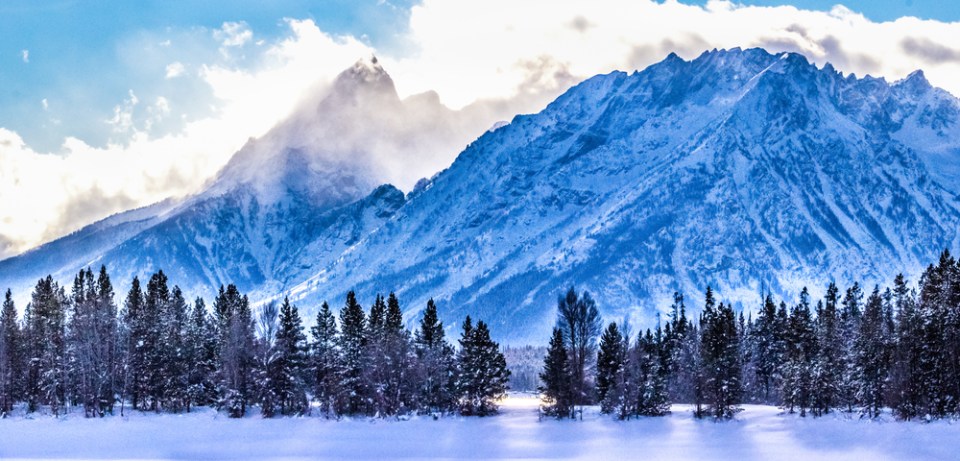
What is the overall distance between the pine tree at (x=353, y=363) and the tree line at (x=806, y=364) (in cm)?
2348

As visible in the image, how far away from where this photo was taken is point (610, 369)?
461ft

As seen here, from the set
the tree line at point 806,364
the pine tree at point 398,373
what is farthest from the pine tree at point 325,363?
the tree line at point 806,364

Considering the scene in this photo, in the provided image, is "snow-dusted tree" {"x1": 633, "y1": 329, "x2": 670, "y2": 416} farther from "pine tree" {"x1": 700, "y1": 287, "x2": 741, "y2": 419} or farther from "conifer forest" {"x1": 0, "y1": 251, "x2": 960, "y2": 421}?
"pine tree" {"x1": 700, "y1": 287, "x2": 741, "y2": 419}

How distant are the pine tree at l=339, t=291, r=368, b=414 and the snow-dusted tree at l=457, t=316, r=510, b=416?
12672 millimetres

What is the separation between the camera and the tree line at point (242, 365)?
135250 millimetres

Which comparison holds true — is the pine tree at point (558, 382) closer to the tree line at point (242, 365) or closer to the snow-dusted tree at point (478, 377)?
the snow-dusted tree at point (478, 377)

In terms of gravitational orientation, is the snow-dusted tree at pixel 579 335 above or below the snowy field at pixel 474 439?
above

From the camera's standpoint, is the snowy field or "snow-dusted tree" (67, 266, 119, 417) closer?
the snowy field

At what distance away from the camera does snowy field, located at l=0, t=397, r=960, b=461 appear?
104 meters

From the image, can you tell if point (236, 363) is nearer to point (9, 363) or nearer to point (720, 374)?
point (9, 363)

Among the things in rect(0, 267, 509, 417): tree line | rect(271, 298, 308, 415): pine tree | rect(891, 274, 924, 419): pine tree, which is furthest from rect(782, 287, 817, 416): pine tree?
rect(271, 298, 308, 415): pine tree

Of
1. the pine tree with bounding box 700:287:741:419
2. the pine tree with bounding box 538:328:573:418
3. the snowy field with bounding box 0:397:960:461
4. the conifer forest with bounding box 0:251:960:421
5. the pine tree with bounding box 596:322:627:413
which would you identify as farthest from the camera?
the pine tree with bounding box 596:322:627:413

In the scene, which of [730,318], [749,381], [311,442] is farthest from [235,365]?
[749,381]

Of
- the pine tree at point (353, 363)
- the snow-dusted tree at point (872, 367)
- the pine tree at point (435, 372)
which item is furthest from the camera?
Result: the pine tree at point (435, 372)
